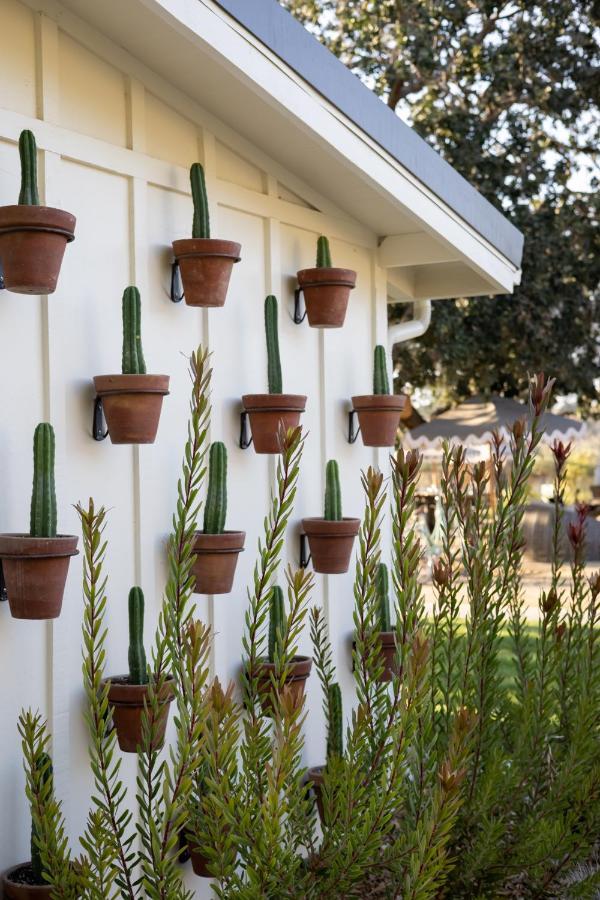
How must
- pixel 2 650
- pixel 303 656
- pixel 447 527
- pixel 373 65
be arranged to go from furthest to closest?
pixel 373 65 → pixel 303 656 → pixel 2 650 → pixel 447 527

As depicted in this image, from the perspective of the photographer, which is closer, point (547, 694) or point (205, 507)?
point (547, 694)

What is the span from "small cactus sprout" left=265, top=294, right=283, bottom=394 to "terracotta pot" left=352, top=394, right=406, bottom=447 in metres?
0.47

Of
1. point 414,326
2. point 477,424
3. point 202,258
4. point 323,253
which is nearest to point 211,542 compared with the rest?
point 202,258

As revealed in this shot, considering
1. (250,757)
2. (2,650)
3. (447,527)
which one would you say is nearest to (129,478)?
(2,650)

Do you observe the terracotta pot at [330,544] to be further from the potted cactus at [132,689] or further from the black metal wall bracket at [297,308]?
the potted cactus at [132,689]

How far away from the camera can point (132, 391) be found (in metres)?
2.58

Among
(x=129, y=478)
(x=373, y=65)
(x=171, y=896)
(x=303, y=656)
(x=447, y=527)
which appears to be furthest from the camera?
(x=373, y=65)

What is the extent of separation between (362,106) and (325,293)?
60 centimetres

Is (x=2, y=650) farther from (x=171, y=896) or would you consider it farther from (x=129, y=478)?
(x=171, y=896)

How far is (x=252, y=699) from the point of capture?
1.98 metres

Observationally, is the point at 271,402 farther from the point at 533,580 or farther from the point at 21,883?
the point at 533,580

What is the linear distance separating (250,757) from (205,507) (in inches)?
42.3

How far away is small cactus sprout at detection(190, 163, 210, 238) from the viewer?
9.50 feet

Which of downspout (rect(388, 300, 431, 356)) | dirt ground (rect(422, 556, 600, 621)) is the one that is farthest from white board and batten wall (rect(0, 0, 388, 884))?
dirt ground (rect(422, 556, 600, 621))
